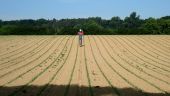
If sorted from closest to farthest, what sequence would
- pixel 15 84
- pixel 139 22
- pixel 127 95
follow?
pixel 127 95
pixel 15 84
pixel 139 22

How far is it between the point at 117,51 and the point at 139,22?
105804mm

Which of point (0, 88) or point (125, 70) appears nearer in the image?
point (0, 88)

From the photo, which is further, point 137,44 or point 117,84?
point 137,44

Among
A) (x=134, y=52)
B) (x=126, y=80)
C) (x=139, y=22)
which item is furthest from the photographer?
(x=139, y=22)

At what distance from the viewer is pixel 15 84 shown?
14.3 metres

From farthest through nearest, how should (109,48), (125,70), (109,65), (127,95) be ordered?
(109,48)
(109,65)
(125,70)
(127,95)

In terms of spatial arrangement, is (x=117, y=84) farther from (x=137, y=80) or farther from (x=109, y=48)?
(x=109, y=48)

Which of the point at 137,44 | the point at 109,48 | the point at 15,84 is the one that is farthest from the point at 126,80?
the point at 137,44

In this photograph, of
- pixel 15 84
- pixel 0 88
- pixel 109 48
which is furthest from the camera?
pixel 109 48

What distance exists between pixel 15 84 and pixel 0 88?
1.14m

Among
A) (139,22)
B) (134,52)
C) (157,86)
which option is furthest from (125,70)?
(139,22)

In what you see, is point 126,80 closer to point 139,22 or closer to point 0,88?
point 0,88

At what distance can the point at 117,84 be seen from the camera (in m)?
14.8

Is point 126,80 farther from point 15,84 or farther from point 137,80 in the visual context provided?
point 15,84
